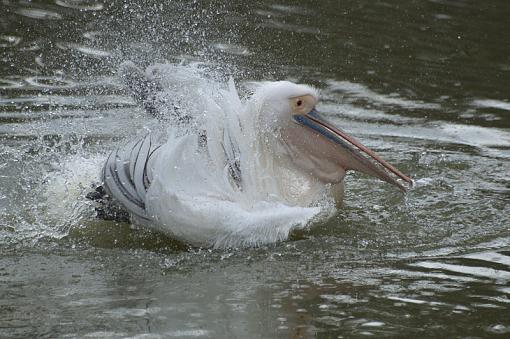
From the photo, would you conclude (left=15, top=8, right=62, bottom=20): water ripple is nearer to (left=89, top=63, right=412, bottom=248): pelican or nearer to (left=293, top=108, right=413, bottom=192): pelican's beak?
(left=89, top=63, right=412, bottom=248): pelican

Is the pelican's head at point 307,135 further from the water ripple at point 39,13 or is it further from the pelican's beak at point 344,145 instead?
the water ripple at point 39,13

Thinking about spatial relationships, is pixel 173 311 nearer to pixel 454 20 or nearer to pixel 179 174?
pixel 179 174

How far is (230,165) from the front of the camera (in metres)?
5.06

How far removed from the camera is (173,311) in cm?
423

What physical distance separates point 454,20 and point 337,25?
4.03 feet

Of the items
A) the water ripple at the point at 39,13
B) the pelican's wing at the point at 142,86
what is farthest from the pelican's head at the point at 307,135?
the water ripple at the point at 39,13

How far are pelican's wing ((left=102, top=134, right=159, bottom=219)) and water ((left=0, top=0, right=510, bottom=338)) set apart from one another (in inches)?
7.1

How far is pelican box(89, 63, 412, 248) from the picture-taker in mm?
4922

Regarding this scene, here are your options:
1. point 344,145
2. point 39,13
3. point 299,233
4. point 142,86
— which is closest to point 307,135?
point 344,145

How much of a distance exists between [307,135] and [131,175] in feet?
3.09

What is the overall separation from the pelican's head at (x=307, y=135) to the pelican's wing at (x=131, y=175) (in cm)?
62

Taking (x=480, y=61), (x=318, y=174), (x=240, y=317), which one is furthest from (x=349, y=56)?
(x=240, y=317)

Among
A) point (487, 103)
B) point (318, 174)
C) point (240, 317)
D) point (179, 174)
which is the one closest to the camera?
point (240, 317)

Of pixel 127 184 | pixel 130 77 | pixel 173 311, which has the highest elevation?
pixel 130 77
